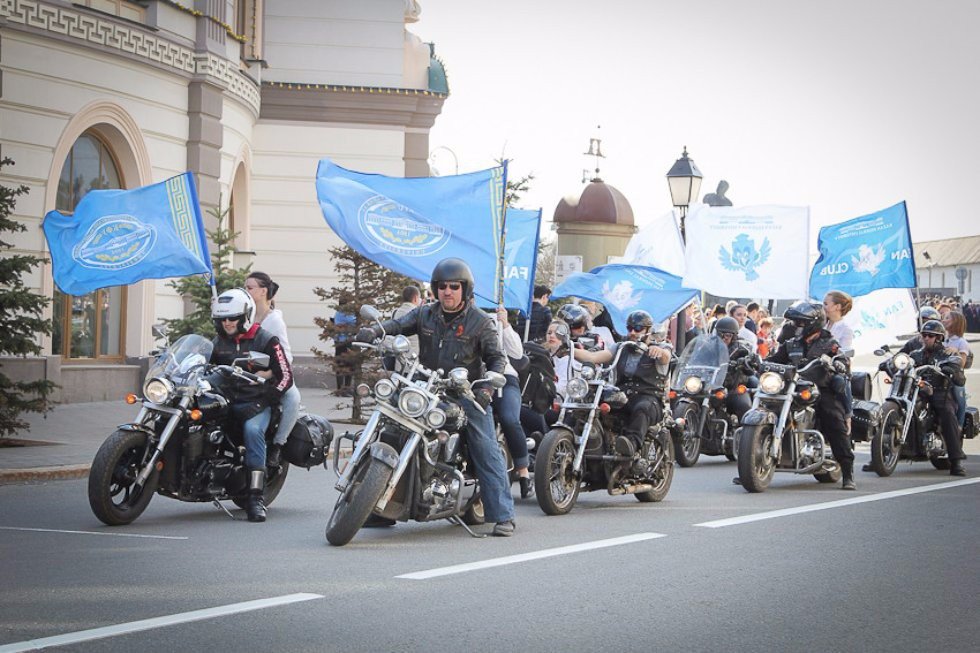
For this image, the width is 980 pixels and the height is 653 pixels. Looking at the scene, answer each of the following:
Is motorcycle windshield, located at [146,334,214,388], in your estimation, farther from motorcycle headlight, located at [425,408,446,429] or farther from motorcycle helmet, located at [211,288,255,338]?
motorcycle headlight, located at [425,408,446,429]

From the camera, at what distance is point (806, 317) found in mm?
13820

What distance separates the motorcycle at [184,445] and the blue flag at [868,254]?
457 inches

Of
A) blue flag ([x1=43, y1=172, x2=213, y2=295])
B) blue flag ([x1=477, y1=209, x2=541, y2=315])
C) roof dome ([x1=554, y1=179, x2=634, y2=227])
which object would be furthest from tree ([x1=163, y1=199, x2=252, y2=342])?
roof dome ([x1=554, y1=179, x2=634, y2=227])

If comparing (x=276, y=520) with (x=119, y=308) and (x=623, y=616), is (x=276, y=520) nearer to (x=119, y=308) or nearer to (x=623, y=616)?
(x=623, y=616)

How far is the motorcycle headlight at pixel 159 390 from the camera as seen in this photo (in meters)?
10.2

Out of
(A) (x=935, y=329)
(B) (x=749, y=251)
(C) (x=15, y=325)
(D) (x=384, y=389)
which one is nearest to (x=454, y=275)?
(D) (x=384, y=389)

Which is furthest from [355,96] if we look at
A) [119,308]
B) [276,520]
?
[276,520]

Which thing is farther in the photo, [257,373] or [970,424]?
[970,424]

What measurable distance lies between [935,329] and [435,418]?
26.7 ft

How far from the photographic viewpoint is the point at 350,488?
9227 millimetres

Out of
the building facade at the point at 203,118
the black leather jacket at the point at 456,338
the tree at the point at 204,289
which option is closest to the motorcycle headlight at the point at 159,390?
the black leather jacket at the point at 456,338

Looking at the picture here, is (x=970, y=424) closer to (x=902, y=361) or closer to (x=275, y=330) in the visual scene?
(x=902, y=361)

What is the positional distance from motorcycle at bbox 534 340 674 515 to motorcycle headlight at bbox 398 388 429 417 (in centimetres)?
193

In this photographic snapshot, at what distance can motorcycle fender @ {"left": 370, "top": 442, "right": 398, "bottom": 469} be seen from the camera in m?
9.14
